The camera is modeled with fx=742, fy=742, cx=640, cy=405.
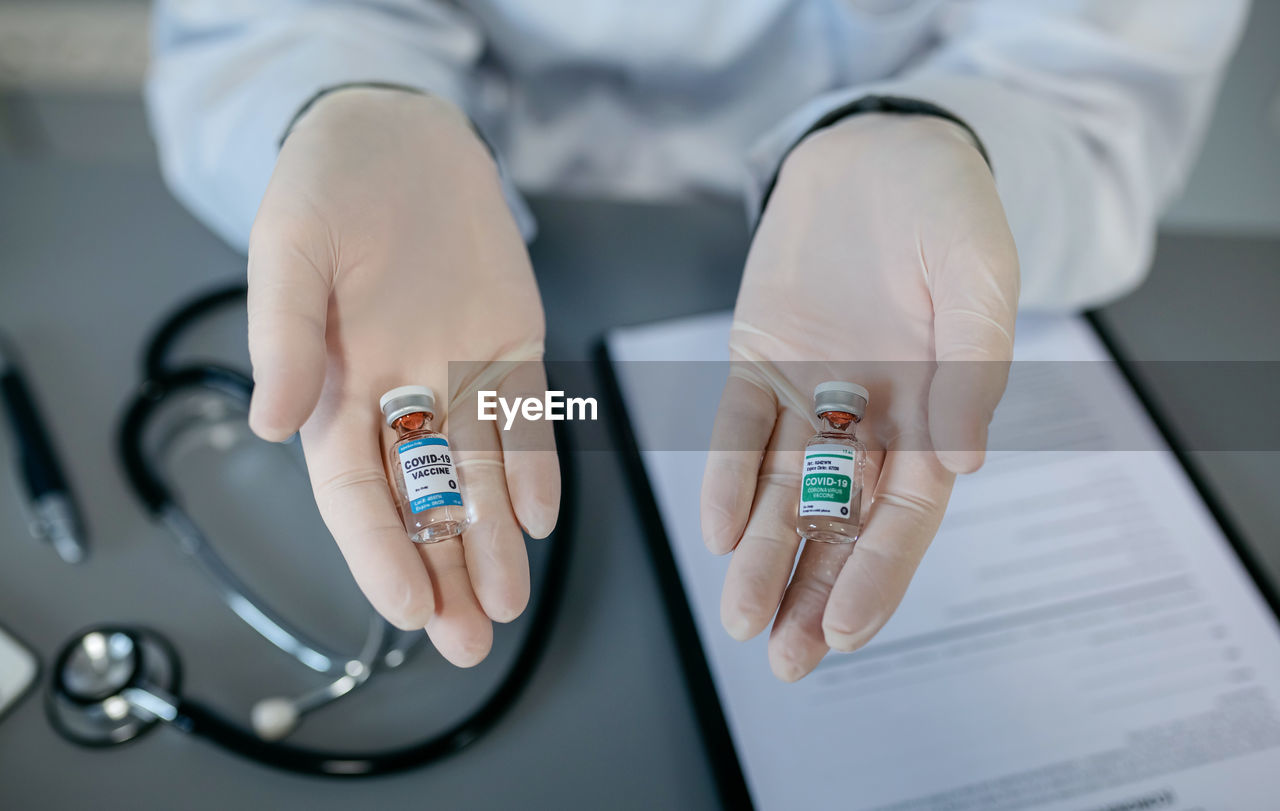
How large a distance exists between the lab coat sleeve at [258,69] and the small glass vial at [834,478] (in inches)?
13.1

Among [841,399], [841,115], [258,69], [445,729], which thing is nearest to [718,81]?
[841,115]

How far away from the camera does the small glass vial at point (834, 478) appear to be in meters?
0.38

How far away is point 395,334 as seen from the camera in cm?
46

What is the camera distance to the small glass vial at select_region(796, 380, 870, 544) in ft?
1.23

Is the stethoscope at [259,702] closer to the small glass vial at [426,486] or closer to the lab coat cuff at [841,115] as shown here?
the small glass vial at [426,486]

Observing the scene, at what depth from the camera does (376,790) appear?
0.49m

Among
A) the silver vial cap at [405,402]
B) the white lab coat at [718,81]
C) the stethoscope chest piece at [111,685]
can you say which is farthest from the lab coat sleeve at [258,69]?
the stethoscope chest piece at [111,685]

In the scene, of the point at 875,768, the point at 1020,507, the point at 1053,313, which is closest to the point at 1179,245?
the point at 1053,313

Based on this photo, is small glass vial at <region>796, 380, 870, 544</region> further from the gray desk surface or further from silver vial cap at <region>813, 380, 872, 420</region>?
the gray desk surface

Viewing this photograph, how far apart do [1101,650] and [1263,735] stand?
101 millimetres

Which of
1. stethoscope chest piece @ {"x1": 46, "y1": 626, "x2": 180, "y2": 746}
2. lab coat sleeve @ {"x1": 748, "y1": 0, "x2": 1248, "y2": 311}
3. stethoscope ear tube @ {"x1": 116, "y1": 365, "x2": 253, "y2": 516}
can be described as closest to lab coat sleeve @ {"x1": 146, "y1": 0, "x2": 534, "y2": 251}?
stethoscope ear tube @ {"x1": 116, "y1": 365, "x2": 253, "y2": 516}

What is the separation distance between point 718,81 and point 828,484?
0.66 meters

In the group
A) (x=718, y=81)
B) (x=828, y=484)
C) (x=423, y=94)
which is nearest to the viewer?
(x=828, y=484)

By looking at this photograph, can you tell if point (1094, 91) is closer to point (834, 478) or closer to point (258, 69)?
point (834, 478)
